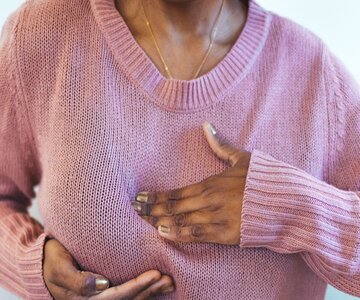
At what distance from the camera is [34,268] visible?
28.0 inches

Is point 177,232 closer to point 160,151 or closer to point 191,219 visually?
point 191,219

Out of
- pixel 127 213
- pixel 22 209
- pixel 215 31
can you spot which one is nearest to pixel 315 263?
pixel 127 213

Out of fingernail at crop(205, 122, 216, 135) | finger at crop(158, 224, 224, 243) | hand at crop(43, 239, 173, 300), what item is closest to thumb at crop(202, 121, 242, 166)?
fingernail at crop(205, 122, 216, 135)

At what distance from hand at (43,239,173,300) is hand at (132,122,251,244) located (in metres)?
0.08

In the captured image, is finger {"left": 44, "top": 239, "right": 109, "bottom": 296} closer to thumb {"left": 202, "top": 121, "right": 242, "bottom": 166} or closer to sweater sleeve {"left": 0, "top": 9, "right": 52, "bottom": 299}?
sweater sleeve {"left": 0, "top": 9, "right": 52, "bottom": 299}

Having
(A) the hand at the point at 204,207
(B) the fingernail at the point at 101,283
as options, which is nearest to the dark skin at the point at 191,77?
(A) the hand at the point at 204,207

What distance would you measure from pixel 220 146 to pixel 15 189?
15.5 inches

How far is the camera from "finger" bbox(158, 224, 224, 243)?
2.21ft

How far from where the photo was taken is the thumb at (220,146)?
70cm

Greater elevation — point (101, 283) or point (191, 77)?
point (191, 77)

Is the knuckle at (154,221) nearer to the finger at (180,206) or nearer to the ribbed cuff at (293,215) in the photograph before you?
the finger at (180,206)

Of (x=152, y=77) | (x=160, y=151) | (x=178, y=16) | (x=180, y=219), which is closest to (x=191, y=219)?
(x=180, y=219)

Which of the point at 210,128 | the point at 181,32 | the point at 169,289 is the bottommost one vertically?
the point at 169,289

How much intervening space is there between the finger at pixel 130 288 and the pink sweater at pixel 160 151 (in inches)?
0.8
